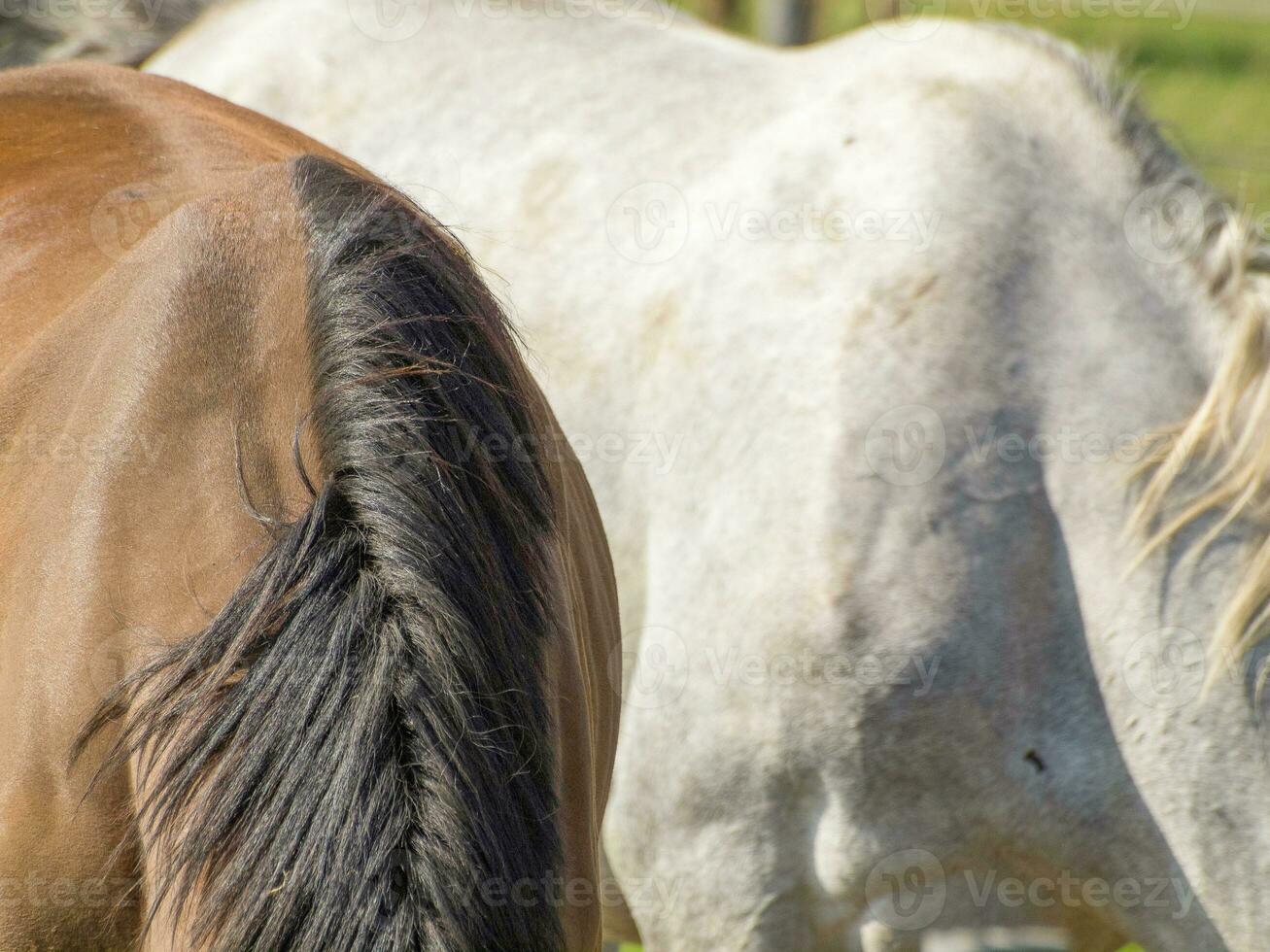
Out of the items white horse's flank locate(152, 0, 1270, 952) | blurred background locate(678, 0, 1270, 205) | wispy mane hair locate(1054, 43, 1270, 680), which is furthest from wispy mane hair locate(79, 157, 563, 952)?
blurred background locate(678, 0, 1270, 205)

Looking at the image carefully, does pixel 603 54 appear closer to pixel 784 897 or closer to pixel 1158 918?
pixel 784 897

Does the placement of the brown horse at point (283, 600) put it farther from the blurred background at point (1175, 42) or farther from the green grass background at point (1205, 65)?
the green grass background at point (1205, 65)

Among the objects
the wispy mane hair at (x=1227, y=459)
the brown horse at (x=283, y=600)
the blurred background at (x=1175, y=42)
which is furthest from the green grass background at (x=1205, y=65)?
the brown horse at (x=283, y=600)

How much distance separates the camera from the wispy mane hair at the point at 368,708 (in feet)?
2.91

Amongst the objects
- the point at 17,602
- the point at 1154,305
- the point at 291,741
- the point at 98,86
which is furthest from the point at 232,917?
the point at 1154,305

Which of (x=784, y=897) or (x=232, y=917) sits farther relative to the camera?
(x=784, y=897)

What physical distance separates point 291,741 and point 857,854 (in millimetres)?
1301

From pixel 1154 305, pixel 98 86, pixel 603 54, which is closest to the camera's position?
pixel 98 86

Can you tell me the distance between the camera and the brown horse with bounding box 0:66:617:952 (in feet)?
3.00

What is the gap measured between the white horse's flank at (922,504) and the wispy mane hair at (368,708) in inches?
38.1

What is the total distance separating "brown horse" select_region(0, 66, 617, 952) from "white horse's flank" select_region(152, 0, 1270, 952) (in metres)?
0.72

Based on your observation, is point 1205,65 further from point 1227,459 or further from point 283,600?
point 283,600

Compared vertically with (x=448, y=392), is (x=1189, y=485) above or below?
below

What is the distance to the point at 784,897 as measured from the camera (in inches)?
81.7
